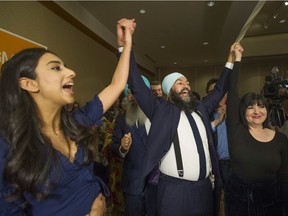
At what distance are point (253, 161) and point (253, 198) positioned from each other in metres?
0.24

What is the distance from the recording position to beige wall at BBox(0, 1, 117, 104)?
249 centimetres

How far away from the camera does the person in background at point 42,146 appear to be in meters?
0.77

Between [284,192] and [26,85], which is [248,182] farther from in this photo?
[26,85]

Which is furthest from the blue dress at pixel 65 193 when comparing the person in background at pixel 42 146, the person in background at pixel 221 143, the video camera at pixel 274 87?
the video camera at pixel 274 87

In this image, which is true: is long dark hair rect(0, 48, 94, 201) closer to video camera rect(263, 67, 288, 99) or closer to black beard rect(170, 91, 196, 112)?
black beard rect(170, 91, 196, 112)

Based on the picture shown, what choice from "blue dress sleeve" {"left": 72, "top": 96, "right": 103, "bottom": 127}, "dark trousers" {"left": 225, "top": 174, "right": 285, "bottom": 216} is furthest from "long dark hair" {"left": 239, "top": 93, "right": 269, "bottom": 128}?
"blue dress sleeve" {"left": 72, "top": 96, "right": 103, "bottom": 127}

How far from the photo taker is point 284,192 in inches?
62.5

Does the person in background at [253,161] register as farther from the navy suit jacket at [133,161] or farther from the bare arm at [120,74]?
the bare arm at [120,74]

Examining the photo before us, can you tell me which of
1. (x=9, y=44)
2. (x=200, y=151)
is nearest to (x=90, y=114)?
(x=200, y=151)

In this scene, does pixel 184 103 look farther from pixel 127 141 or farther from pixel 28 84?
pixel 28 84

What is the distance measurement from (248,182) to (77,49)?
3022mm

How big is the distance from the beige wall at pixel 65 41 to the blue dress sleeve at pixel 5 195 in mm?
2004

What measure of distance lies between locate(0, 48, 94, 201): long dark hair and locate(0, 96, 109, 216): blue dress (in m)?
0.02

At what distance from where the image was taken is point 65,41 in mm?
3320
